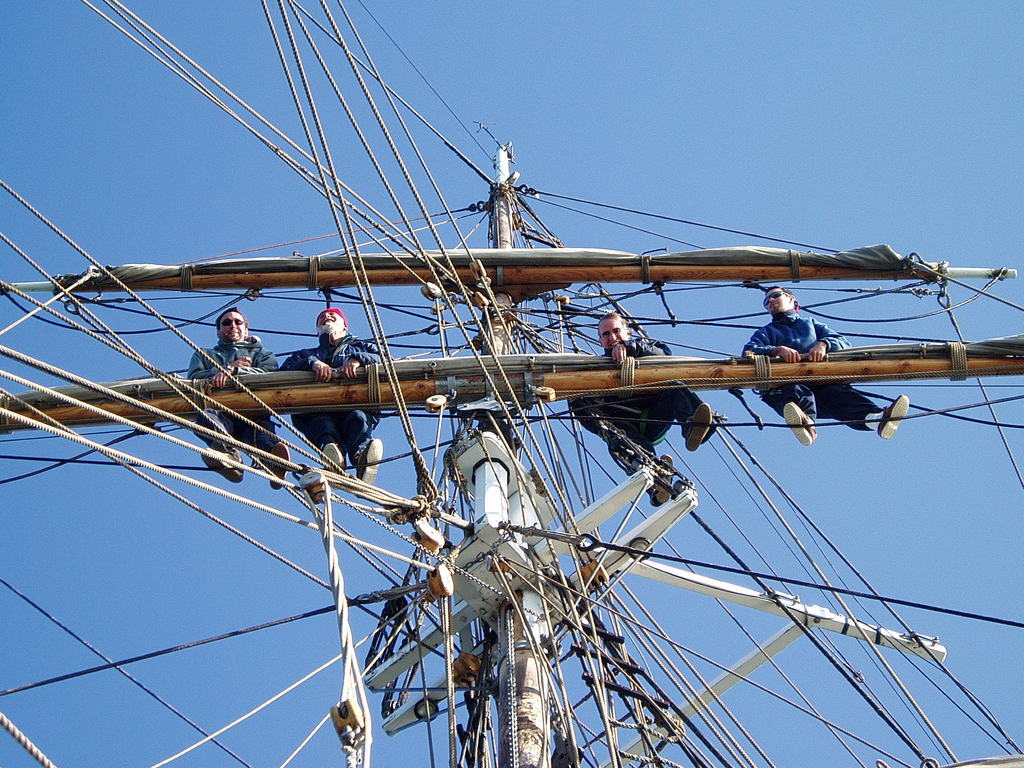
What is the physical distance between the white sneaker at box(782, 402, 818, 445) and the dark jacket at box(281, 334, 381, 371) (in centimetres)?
239

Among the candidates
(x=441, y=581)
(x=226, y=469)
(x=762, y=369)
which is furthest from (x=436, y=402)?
(x=762, y=369)

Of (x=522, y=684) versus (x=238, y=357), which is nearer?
(x=522, y=684)

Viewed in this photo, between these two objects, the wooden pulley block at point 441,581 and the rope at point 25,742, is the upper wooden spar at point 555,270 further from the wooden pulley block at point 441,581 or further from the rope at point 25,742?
the rope at point 25,742

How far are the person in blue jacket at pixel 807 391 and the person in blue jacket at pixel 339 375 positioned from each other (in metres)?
2.35

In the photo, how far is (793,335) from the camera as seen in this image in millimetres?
8289

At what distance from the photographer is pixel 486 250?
9.45 meters

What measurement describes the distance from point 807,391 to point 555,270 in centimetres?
226

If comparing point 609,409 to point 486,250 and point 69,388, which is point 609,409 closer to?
point 486,250

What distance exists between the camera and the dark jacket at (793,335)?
823cm

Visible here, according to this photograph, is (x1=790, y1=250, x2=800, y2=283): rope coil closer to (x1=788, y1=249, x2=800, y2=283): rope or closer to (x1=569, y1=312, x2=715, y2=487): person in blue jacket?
(x1=788, y1=249, x2=800, y2=283): rope

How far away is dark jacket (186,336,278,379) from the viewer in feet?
25.4

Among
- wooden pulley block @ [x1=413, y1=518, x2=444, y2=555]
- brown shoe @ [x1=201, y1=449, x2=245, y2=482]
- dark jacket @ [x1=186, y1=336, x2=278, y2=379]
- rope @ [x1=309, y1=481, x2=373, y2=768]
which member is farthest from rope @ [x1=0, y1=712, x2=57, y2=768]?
dark jacket @ [x1=186, y1=336, x2=278, y2=379]

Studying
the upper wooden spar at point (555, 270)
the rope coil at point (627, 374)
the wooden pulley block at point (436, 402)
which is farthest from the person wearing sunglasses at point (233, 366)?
the rope coil at point (627, 374)

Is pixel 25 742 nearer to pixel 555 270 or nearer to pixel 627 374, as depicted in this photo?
pixel 627 374
